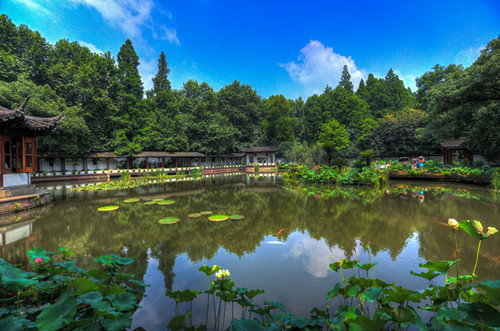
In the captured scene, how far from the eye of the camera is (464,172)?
13.6 meters

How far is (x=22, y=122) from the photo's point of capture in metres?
8.03

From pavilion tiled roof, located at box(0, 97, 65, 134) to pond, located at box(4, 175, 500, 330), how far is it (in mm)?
3282

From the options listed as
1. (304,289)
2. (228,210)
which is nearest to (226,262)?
(304,289)

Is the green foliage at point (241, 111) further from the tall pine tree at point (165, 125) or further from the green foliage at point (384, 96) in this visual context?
the green foliage at point (384, 96)

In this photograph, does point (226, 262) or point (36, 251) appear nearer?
point (36, 251)

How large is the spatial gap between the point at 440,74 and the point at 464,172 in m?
23.6

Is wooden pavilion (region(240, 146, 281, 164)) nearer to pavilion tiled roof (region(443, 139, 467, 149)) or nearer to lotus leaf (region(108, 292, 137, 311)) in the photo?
pavilion tiled roof (region(443, 139, 467, 149))

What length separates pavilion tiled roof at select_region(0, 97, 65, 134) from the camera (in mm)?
7332

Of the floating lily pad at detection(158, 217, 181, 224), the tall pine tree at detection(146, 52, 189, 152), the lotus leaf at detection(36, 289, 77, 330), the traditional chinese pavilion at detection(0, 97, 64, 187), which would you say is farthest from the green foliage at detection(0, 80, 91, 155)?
the lotus leaf at detection(36, 289, 77, 330)

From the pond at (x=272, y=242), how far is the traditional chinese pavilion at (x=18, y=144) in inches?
89.6

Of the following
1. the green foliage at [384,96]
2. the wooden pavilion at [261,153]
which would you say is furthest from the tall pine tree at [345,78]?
the wooden pavilion at [261,153]

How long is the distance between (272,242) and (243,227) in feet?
3.94

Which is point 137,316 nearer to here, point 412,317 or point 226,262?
point 226,262

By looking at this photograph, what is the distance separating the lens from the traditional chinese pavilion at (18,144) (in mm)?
8039
